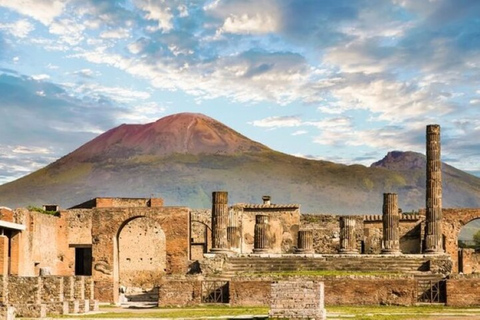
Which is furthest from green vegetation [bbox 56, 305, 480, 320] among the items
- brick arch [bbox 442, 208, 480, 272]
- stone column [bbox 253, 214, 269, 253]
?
brick arch [bbox 442, 208, 480, 272]

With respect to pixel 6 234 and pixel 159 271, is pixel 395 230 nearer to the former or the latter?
pixel 159 271

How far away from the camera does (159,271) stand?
155 ft

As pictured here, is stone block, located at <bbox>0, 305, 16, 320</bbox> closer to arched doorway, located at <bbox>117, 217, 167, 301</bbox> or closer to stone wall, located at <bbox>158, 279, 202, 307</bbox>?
stone wall, located at <bbox>158, 279, 202, 307</bbox>

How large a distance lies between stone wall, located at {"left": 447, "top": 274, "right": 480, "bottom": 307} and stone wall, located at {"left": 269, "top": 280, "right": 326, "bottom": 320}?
8670mm

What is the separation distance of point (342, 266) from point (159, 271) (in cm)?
1436

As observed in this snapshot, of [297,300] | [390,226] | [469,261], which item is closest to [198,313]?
[297,300]

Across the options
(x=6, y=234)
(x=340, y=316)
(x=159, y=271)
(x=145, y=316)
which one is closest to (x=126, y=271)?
(x=159, y=271)

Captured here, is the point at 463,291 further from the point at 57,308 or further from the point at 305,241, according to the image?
the point at 57,308

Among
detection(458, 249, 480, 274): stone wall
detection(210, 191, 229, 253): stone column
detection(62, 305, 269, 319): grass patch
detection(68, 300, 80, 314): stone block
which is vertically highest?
detection(210, 191, 229, 253): stone column

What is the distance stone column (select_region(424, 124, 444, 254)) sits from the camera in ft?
134

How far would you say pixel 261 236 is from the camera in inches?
1594

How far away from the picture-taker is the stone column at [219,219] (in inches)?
1562

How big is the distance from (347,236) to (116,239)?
35.8 feet

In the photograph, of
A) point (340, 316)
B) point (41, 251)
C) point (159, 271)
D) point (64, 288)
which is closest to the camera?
point (340, 316)
